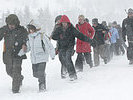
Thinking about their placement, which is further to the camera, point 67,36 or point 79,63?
point 79,63

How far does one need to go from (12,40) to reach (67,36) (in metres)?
1.73

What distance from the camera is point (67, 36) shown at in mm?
7086

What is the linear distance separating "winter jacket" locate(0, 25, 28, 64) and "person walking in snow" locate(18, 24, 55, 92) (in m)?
0.17

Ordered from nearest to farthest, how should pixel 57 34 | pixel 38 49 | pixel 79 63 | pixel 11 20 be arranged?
pixel 11 20 → pixel 38 49 → pixel 57 34 → pixel 79 63

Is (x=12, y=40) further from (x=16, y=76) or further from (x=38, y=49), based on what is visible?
(x=16, y=76)

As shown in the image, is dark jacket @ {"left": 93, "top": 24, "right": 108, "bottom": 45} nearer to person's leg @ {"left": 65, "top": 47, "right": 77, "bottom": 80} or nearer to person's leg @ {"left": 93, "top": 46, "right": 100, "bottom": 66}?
person's leg @ {"left": 93, "top": 46, "right": 100, "bottom": 66}

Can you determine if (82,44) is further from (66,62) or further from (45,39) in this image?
(45,39)

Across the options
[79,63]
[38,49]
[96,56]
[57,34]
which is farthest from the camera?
[96,56]

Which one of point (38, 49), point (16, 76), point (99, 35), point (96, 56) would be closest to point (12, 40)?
point (38, 49)

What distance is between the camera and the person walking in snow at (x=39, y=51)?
623 centimetres

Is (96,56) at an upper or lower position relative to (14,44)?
lower

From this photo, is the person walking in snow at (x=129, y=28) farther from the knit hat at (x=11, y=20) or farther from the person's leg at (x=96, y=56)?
the knit hat at (x=11, y=20)

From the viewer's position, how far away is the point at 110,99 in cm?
481

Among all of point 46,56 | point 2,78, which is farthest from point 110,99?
point 2,78
